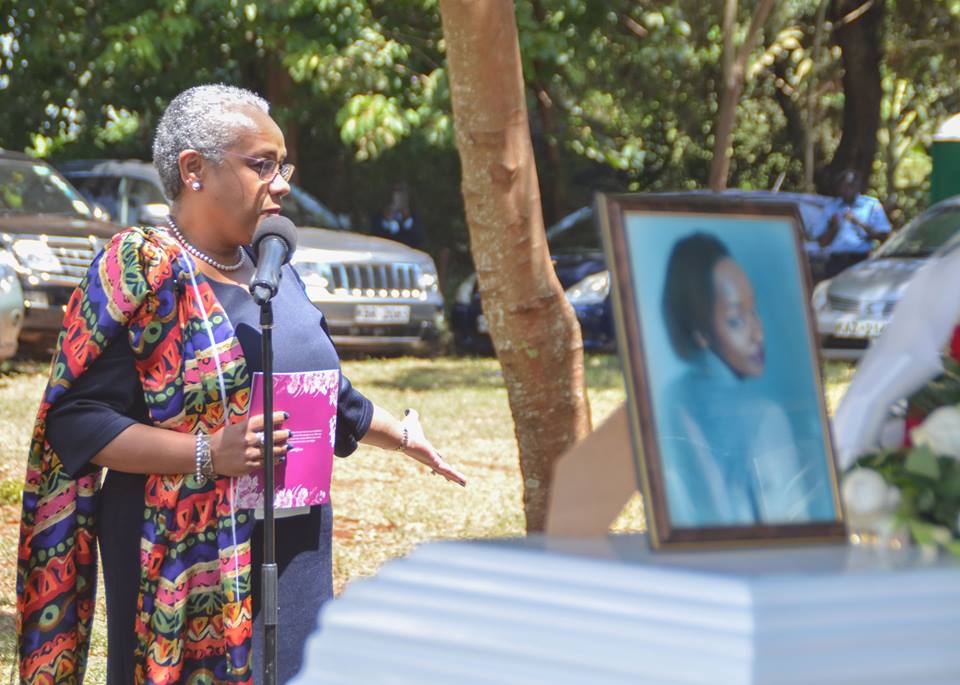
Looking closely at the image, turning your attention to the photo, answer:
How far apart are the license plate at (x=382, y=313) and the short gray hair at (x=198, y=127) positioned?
10.8 meters

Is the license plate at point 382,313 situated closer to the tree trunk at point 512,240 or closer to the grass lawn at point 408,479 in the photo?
the grass lawn at point 408,479

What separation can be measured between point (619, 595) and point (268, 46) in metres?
14.0

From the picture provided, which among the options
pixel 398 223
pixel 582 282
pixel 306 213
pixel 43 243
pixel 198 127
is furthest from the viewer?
pixel 398 223

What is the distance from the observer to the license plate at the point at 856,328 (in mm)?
13109

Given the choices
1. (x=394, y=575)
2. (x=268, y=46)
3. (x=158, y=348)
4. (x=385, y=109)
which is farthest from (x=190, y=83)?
(x=394, y=575)

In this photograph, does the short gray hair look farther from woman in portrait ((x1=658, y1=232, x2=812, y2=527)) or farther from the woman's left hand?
woman in portrait ((x1=658, y1=232, x2=812, y2=527))

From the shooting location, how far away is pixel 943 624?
1.66 m

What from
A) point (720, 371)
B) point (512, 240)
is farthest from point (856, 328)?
point (720, 371)

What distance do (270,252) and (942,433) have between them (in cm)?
162

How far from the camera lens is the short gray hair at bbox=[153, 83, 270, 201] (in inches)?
126

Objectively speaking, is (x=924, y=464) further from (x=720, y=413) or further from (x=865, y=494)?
(x=720, y=413)

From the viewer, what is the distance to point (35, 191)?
14031 mm

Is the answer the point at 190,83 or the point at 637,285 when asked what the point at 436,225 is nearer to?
the point at 190,83

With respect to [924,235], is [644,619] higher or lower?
higher
